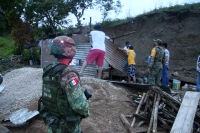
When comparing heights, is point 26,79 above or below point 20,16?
below

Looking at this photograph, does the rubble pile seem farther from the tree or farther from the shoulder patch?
the tree

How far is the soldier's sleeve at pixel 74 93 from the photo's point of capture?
2.33 metres

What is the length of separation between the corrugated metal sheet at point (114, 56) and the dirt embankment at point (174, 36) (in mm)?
3048

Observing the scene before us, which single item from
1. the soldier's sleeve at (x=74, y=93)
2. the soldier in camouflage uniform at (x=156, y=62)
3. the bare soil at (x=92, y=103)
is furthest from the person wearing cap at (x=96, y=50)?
the soldier's sleeve at (x=74, y=93)

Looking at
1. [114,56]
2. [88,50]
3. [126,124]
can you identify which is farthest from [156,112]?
[114,56]

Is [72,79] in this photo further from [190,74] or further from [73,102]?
[190,74]

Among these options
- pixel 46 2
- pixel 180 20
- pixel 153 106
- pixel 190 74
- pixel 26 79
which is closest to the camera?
pixel 153 106

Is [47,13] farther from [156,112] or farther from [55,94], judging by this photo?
[55,94]

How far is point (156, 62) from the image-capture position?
7309 millimetres

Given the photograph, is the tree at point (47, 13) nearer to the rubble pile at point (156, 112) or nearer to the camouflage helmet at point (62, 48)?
the rubble pile at point (156, 112)

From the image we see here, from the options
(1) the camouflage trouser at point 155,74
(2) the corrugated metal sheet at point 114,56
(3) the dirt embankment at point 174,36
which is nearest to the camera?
(1) the camouflage trouser at point 155,74

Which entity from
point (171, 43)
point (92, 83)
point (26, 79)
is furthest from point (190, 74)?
point (26, 79)

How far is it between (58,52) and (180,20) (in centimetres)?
1181

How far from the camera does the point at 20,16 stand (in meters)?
17.3
